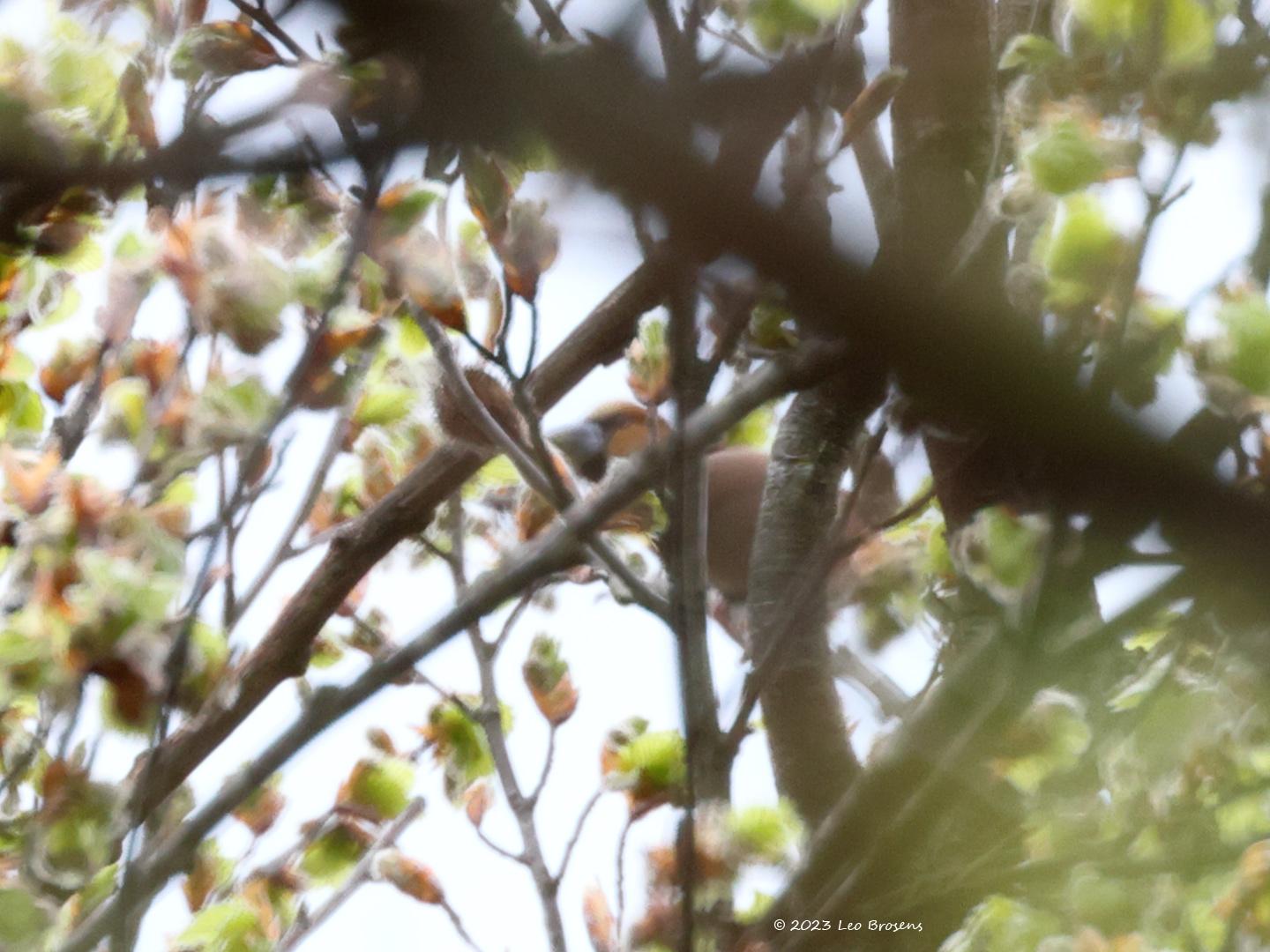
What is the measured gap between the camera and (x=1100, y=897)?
551mm

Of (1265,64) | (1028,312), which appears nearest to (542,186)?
(1028,312)

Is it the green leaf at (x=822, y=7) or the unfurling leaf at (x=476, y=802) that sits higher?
the green leaf at (x=822, y=7)

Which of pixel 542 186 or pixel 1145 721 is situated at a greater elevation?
pixel 542 186

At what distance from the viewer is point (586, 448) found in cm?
116

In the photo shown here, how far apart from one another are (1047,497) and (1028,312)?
0.10m

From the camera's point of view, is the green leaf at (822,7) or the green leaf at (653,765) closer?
the green leaf at (822,7)

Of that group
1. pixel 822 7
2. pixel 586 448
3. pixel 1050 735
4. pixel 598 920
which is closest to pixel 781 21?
pixel 822 7

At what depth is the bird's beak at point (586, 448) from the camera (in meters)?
1.14

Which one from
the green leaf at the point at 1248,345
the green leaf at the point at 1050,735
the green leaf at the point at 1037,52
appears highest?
the green leaf at the point at 1037,52

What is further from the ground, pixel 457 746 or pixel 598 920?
pixel 457 746

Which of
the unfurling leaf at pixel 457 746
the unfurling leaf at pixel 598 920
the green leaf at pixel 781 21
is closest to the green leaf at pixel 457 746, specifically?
the unfurling leaf at pixel 457 746

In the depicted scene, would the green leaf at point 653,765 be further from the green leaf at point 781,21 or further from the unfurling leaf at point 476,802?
the green leaf at point 781,21

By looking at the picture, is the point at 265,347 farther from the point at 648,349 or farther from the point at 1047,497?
the point at 1047,497

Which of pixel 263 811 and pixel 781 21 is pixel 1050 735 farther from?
pixel 263 811
